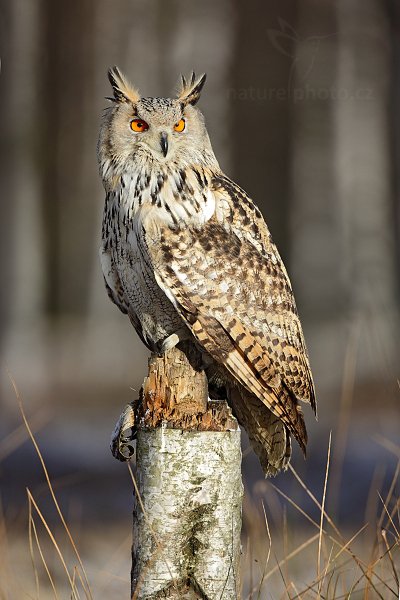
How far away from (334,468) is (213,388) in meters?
4.08

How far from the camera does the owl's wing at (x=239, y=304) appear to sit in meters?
2.91

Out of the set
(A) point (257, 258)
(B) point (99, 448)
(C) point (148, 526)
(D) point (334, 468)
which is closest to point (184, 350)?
(A) point (257, 258)

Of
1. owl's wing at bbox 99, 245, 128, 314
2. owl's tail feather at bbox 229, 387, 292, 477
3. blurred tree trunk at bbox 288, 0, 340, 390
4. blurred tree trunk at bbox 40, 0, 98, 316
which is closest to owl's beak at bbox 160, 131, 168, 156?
owl's wing at bbox 99, 245, 128, 314

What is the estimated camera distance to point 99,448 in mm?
8258

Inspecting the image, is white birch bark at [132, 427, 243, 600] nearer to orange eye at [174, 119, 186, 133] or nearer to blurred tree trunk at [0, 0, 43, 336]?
orange eye at [174, 119, 186, 133]

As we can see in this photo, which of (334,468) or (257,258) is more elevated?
(257,258)

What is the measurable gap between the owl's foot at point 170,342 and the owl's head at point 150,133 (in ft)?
1.83

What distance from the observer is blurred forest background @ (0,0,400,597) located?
10242mm

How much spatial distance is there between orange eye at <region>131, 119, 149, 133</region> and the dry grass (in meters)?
1.03

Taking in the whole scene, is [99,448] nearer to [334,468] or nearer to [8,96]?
[334,468]

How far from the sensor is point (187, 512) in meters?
2.36

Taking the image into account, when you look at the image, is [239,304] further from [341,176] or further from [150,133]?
[341,176]

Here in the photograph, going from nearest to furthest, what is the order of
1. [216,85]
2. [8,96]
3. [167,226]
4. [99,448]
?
1. [167,226]
2. [99,448]
3. [216,85]
4. [8,96]

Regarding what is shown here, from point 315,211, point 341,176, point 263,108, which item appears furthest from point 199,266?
point 263,108
